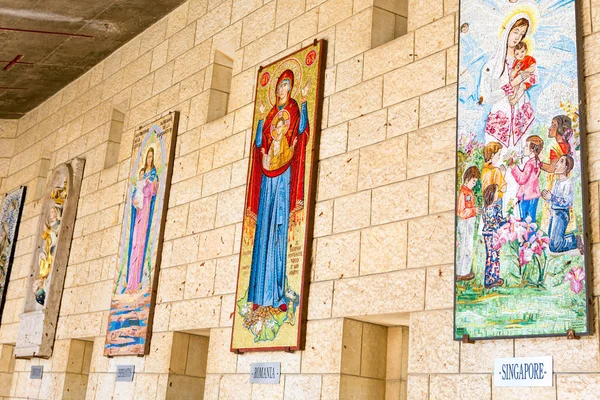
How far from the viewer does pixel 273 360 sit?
21.3ft

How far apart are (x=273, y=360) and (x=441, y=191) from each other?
2034mm

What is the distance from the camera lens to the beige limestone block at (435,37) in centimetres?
587

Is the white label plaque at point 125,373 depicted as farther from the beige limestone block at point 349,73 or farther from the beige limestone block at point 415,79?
the beige limestone block at point 415,79

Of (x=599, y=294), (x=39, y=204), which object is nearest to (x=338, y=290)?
(x=599, y=294)

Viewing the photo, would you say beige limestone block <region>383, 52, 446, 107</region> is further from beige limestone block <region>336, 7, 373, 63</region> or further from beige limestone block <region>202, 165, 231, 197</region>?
beige limestone block <region>202, 165, 231, 197</region>

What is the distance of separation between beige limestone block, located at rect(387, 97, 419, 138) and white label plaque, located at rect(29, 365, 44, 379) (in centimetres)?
629

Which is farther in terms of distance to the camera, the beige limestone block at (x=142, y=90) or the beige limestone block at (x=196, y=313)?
the beige limestone block at (x=142, y=90)

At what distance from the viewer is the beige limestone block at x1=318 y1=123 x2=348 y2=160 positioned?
21.4ft

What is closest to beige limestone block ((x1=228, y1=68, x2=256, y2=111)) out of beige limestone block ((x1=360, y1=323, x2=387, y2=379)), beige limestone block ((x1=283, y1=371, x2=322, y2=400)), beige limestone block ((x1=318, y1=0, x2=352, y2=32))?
beige limestone block ((x1=318, y1=0, x2=352, y2=32))

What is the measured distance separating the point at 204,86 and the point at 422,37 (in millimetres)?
3215

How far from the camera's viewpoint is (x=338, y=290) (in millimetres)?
6102

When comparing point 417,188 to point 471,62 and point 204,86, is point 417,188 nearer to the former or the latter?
point 471,62

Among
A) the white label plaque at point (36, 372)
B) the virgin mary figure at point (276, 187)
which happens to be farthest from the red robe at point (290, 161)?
the white label plaque at point (36, 372)

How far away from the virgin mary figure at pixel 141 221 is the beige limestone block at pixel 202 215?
0.76 m
